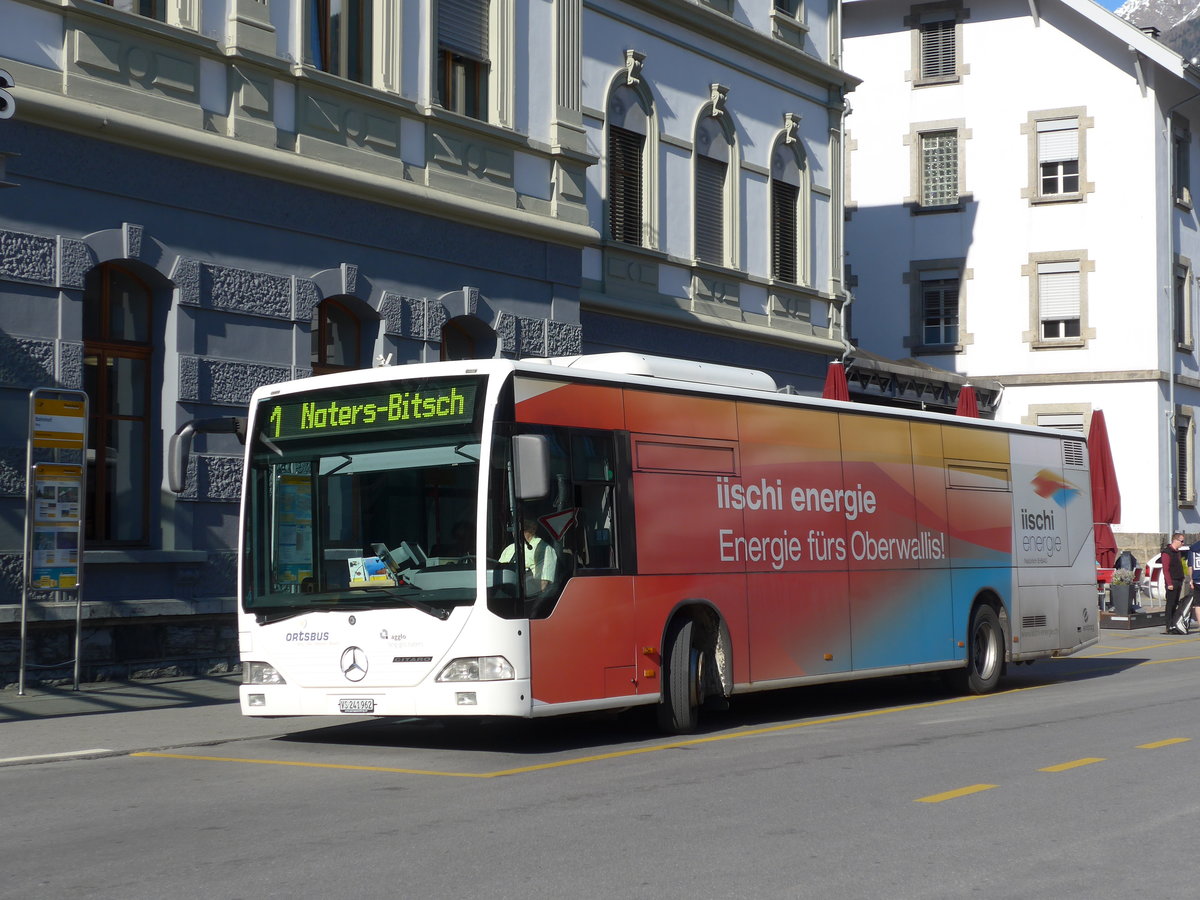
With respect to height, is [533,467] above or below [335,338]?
below

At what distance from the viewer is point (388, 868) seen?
7.42 m

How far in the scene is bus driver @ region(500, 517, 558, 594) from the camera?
466 inches

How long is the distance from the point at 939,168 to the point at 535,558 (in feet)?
113

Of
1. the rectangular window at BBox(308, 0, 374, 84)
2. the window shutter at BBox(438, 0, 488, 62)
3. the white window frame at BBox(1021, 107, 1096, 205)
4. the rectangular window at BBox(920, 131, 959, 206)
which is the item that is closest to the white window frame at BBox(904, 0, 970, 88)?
the rectangular window at BBox(920, 131, 959, 206)

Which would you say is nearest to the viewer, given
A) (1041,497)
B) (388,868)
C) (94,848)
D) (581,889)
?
(581,889)

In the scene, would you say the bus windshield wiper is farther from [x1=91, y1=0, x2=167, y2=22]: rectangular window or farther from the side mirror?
[x1=91, y1=0, x2=167, y2=22]: rectangular window

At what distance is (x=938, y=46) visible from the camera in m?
44.2

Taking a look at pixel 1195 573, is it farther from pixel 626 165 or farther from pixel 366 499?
pixel 366 499

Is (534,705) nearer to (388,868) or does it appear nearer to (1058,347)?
(388,868)

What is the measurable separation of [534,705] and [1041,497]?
30.3 feet

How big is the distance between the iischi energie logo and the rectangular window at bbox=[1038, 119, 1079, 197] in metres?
24.4

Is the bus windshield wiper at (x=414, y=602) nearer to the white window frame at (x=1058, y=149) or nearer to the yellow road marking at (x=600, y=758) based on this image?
the yellow road marking at (x=600, y=758)

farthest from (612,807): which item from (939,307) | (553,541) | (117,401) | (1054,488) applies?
(939,307)

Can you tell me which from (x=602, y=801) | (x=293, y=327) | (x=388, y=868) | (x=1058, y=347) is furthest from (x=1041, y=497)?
(x=1058, y=347)
